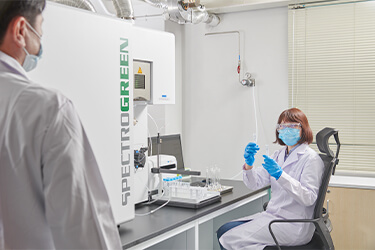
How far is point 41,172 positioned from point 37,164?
0.08 ft

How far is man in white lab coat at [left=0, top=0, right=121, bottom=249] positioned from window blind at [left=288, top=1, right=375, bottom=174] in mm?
3428

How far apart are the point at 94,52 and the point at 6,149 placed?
891mm

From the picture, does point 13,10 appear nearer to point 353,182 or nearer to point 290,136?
point 290,136

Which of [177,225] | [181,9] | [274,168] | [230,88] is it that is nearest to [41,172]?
[177,225]

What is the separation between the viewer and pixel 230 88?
462 centimetres

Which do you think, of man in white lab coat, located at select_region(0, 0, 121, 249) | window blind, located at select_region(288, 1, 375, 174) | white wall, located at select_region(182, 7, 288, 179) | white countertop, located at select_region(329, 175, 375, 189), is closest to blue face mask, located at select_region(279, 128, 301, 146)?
white countertop, located at select_region(329, 175, 375, 189)

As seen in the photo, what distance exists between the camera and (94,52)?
5.88ft

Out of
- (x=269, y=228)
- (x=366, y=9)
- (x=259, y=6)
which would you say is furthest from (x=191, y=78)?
(x=269, y=228)

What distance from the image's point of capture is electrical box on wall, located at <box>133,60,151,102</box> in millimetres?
2254

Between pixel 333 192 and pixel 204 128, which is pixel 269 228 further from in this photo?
pixel 204 128

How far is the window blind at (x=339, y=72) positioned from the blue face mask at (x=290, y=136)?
142 cm

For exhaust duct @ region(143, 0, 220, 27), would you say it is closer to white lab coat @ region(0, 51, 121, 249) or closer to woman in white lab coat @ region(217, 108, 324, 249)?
woman in white lab coat @ region(217, 108, 324, 249)

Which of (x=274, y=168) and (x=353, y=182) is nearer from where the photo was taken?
(x=274, y=168)

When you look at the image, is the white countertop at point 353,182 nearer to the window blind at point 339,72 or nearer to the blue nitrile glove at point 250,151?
the window blind at point 339,72
